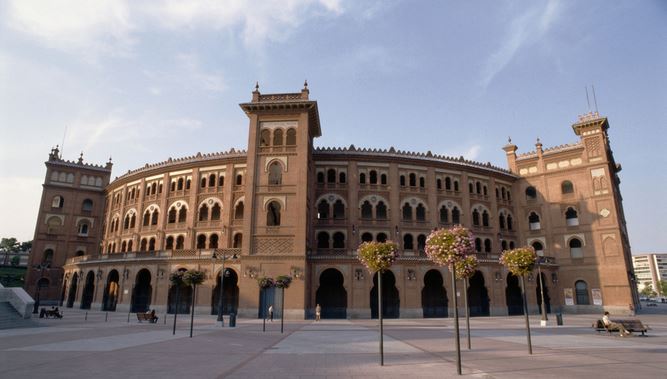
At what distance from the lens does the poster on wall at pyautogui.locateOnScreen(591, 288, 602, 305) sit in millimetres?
43625

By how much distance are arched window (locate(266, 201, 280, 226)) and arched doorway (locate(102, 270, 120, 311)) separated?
2048 cm

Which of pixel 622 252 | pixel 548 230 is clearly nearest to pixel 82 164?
pixel 548 230

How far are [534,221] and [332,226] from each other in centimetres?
2684

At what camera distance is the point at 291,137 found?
38.8 meters

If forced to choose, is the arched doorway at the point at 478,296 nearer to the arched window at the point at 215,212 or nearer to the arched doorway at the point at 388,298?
the arched doorway at the point at 388,298

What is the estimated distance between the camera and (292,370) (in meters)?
10.8

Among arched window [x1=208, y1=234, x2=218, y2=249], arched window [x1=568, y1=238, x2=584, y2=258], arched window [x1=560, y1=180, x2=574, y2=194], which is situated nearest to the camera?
arched window [x1=208, y1=234, x2=218, y2=249]

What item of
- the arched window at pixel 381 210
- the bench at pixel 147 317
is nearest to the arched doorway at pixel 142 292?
the bench at pixel 147 317

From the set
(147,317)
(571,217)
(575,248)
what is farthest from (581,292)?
(147,317)

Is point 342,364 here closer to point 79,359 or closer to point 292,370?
point 292,370

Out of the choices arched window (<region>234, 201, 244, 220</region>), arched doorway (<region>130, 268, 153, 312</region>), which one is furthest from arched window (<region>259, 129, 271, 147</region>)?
arched doorway (<region>130, 268, 153, 312</region>)

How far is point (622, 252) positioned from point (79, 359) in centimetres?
5101

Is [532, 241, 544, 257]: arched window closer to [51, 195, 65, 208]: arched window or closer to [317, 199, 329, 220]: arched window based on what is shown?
[317, 199, 329, 220]: arched window

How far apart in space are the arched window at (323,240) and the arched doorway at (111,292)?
918 inches
